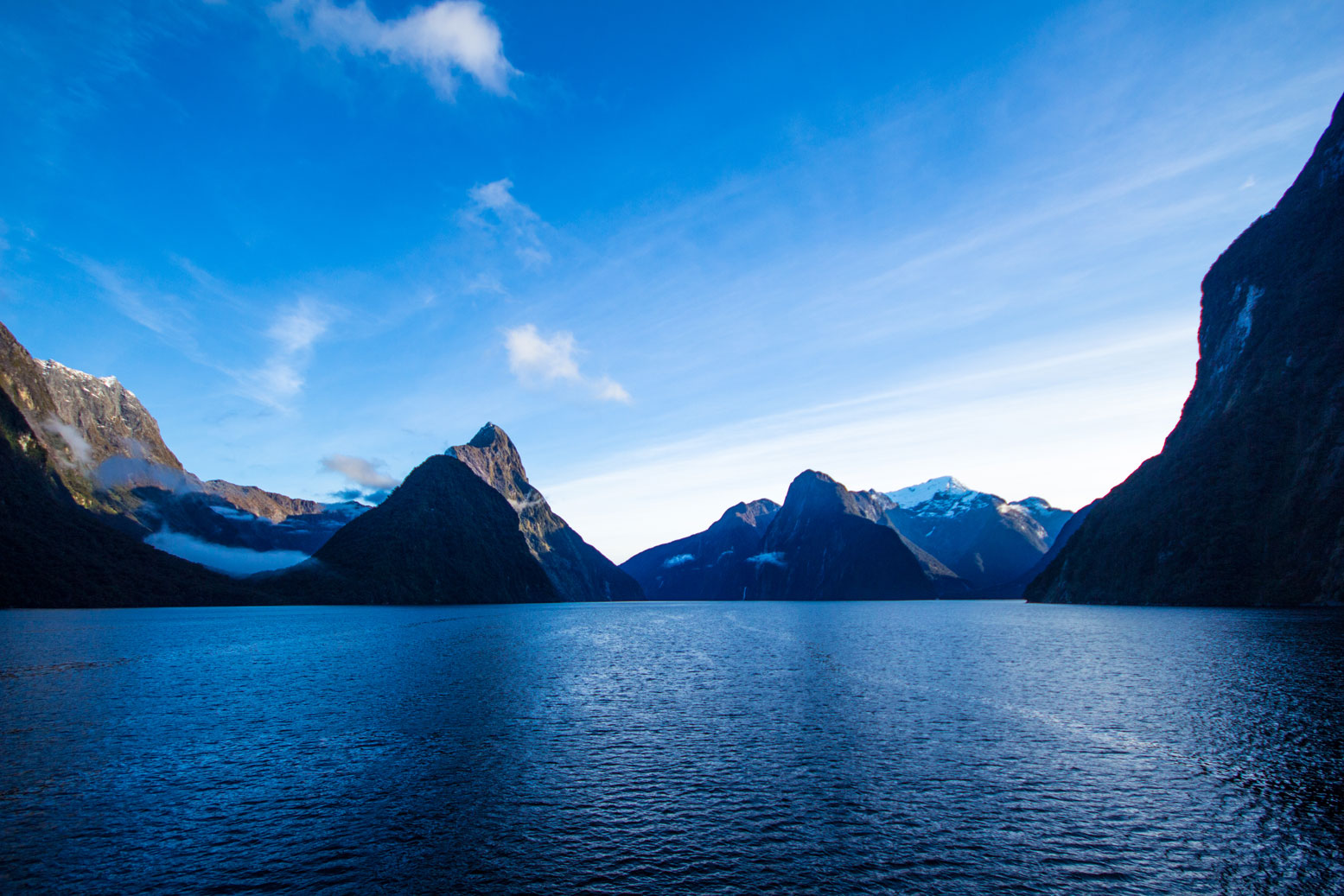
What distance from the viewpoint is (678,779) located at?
34.4 meters

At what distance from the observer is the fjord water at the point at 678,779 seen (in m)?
23.8

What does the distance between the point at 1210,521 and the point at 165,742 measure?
22445 centimetres

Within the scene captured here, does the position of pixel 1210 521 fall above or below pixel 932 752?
above

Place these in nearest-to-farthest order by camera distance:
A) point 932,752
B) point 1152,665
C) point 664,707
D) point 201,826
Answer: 1. point 201,826
2. point 932,752
3. point 664,707
4. point 1152,665

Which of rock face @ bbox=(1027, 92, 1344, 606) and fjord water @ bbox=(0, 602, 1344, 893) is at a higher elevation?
rock face @ bbox=(1027, 92, 1344, 606)

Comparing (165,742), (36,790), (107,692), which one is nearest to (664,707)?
(165,742)

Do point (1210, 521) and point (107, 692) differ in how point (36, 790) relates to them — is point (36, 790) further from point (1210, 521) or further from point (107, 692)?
point (1210, 521)

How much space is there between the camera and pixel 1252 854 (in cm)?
2492

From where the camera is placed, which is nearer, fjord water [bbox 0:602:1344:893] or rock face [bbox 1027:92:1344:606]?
fjord water [bbox 0:602:1344:893]

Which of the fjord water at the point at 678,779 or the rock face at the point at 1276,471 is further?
the rock face at the point at 1276,471

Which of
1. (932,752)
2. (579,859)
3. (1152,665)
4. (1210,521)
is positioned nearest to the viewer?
(579,859)

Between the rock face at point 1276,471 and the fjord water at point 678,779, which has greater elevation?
the rock face at point 1276,471

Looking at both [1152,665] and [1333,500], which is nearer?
[1152,665]

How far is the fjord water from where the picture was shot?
23781 mm
